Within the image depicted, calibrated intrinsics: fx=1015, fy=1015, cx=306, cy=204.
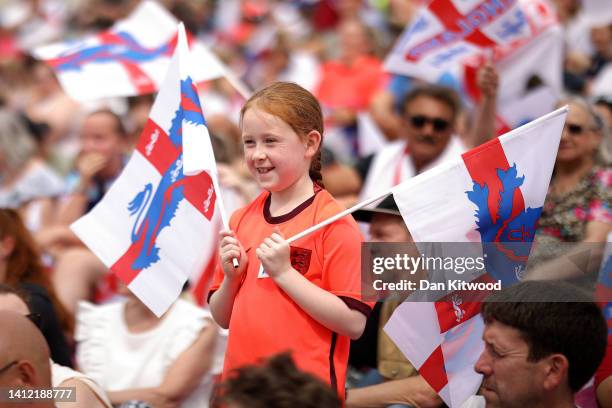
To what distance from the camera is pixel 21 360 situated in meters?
3.12

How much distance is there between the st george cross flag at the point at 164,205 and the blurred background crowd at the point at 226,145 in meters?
0.45

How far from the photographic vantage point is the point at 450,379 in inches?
144

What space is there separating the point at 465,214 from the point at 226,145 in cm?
334

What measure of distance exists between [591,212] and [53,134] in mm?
6389

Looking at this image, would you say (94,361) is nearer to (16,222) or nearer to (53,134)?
(16,222)

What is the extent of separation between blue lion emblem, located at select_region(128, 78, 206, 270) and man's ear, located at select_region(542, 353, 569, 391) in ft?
5.31

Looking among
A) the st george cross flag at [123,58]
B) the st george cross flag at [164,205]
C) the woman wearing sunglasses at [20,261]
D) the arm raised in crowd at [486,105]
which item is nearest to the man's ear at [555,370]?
the st george cross flag at [164,205]

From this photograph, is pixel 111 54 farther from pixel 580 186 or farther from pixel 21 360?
pixel 21 360

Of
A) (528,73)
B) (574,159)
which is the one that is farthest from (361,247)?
(528,73)

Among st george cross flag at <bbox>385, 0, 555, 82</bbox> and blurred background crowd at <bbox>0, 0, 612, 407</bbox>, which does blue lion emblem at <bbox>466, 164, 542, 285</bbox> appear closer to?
blurred background crowd at <bbox>0, 0, 612, 407</bbox>

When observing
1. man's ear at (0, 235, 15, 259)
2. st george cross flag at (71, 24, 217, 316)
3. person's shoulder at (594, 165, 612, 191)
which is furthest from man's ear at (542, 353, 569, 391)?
man's ear at (0, 235, 15, 259)

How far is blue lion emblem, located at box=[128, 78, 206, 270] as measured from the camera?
161 inches

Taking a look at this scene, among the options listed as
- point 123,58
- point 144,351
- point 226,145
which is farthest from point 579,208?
point 123,58

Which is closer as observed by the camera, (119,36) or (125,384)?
(125,384)
